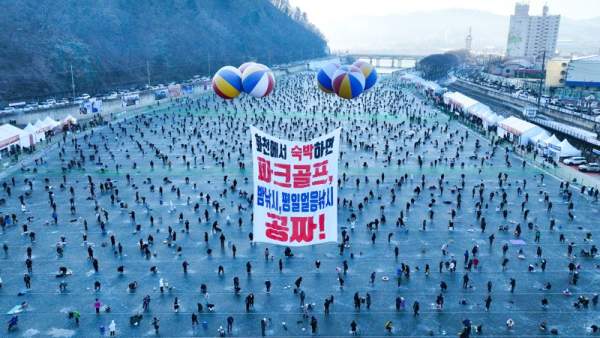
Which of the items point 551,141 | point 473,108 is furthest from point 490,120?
point 551,141

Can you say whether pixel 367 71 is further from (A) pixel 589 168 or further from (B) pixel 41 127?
(B) pixel 41 127

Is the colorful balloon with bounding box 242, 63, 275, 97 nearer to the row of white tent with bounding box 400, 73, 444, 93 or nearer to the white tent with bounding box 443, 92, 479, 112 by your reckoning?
the white tent with bounding box 443, 92, 479, 112

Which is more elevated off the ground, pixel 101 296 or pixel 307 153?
pixel 307 153

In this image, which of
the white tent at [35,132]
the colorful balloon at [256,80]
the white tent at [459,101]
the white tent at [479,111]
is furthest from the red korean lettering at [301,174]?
the white tent at [459,101]

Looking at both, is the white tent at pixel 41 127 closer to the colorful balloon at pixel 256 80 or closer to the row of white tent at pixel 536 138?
the colorful balloon at pixel 256 80

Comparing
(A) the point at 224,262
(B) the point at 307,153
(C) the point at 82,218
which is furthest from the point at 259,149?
(C) the point at 82,218

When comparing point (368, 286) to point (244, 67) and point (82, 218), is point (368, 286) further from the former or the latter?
point (82, 218)

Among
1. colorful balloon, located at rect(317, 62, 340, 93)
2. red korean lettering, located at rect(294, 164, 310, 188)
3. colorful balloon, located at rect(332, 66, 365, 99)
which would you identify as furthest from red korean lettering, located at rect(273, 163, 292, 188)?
colorful balloon, located at rect(317, 62, 340, 93)
